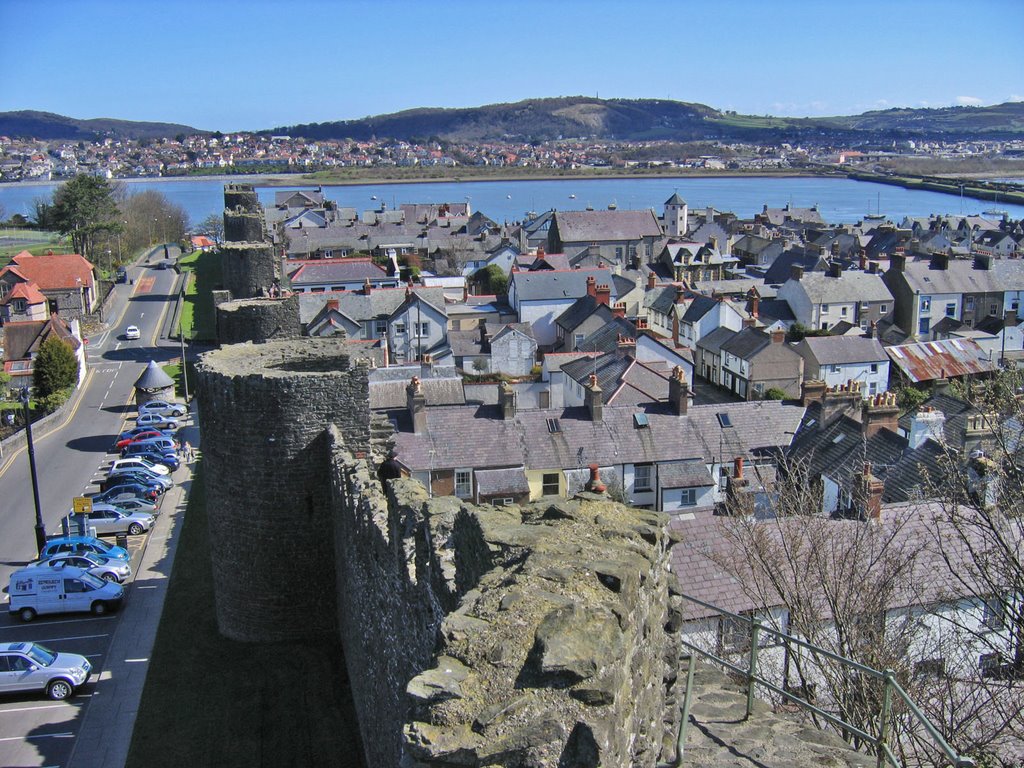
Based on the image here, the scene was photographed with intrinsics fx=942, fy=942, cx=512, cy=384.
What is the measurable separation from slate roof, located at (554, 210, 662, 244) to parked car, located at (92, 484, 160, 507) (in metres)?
57.9

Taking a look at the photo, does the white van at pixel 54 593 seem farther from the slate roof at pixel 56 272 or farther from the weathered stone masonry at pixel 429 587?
the slate roof at pixel 56 272

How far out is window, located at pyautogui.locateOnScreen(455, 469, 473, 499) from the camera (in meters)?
23.9

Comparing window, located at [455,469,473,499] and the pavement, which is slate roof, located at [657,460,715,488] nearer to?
window, located at [455,469,473,499]

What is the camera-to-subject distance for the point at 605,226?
82.4m

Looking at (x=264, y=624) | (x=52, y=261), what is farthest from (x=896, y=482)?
(x=52, y=261)

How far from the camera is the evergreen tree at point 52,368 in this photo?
39.0 metres

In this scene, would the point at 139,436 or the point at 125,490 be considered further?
the point at 139,436

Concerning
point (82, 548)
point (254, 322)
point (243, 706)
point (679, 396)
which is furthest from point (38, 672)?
point (679, 396)

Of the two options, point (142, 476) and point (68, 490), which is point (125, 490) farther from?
point (68, 490)

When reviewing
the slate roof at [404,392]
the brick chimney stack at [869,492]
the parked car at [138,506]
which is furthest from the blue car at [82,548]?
the brick chimney stack at [869,492]

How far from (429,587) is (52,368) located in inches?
1451

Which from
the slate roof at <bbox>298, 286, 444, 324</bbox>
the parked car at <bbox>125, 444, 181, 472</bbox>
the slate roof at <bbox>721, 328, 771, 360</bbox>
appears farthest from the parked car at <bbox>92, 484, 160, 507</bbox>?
the slate roof at <bbox>721, 328, 771, 360</bbox>

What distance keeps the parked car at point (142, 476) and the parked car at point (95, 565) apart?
619cm

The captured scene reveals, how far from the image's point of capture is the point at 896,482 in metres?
19.6
